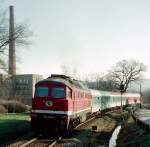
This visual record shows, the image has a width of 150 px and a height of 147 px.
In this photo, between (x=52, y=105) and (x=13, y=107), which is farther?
(x=13, y=107)

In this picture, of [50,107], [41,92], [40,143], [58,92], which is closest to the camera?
[40,143]

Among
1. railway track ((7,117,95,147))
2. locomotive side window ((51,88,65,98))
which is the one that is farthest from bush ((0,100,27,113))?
railway track ((7,117,95,147))

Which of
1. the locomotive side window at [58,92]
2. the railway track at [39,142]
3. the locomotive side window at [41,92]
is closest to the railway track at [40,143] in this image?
the railway track at [39,142]

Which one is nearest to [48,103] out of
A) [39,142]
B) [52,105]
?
[52,105]

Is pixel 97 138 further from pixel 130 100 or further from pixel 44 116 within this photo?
pixel 130 100

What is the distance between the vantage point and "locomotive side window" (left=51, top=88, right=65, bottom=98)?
25.2 m

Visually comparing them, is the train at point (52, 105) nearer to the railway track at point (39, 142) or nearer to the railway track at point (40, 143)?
the railway track at point (39, 142)

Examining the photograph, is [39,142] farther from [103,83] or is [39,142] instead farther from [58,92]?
[103,83]

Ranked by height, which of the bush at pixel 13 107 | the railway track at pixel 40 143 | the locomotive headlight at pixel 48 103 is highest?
the locomotive headlight at pixel 48 103

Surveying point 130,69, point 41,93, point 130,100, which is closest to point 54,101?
point 41,93

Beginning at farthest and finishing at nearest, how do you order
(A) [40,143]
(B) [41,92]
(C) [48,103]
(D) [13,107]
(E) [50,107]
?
(D) [13,107]
(B) [41,92]
(C) [48,103]
(E) [50,107]
(A) [40,143]

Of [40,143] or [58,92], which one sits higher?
[58,92]

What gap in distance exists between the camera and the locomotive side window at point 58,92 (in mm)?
25188

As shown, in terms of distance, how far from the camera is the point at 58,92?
25297 millimetres
